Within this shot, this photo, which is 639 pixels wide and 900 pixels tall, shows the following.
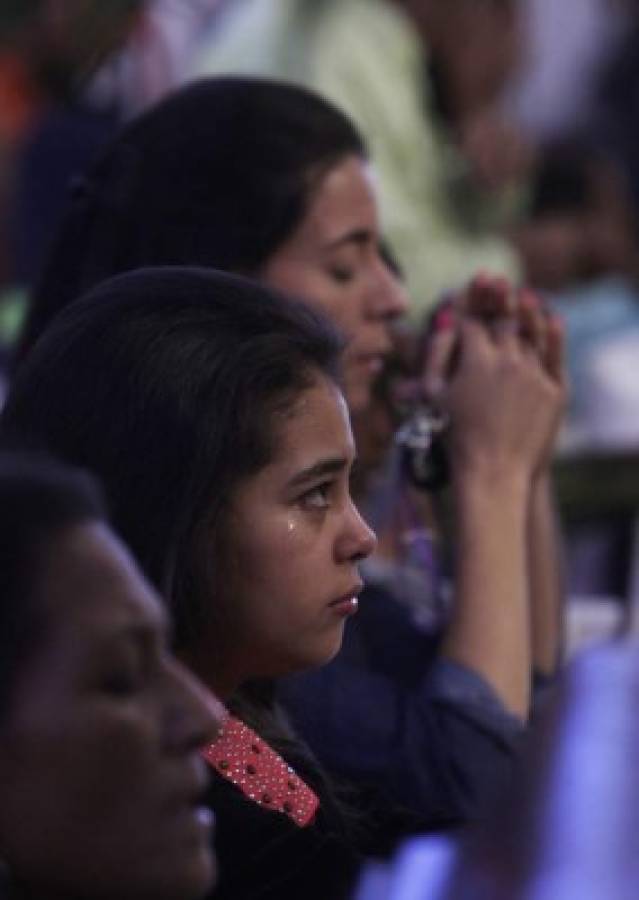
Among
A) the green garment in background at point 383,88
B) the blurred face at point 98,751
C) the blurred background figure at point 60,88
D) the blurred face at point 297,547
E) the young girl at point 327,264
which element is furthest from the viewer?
the blurred background figure at point 60,88

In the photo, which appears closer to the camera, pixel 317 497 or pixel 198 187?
pixel 317 497

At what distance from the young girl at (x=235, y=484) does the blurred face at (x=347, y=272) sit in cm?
59

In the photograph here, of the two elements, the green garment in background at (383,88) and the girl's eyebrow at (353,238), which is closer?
the girl's eyebrow at (353,238)

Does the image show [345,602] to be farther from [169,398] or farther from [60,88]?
[60,88]

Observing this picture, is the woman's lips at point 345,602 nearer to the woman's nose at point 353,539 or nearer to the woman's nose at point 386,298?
the woman's nose at point 353,539

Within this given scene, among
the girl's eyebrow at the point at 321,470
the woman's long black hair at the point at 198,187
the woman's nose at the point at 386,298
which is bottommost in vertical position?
the woman's nose at the point at 386,298

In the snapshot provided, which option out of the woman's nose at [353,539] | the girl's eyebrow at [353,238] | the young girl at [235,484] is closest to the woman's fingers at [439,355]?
the girl's eyebrow at [353,238]

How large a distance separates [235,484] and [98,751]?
0.59 metres

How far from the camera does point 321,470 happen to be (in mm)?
1793

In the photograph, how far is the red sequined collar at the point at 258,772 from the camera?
1729 millimetres

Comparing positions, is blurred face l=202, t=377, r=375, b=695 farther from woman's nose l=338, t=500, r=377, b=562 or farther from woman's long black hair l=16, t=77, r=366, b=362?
woman's long black hair l=16, t=77, r=366, b=362

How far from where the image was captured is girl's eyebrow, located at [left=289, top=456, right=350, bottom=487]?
178cm

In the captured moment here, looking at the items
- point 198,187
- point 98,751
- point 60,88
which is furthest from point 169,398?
point 60,88

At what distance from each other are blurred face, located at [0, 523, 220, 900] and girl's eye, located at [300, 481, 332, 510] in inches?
22.7
